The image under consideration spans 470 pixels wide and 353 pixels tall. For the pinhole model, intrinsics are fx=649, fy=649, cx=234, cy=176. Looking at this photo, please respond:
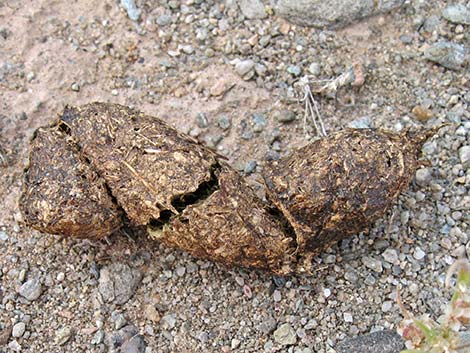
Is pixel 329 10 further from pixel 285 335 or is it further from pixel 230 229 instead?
pixel 285 335

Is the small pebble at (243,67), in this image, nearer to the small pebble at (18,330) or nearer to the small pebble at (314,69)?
the small pebble at (314,69)

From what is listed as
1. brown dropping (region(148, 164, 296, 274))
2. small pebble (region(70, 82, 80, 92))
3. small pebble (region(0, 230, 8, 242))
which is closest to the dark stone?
brown dropping (region(148, 164, 296, 274))

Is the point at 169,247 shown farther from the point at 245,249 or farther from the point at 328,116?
the point at 328,116

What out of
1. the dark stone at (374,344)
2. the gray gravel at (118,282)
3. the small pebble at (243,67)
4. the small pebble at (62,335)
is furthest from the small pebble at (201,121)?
the dark stone at (374,344)

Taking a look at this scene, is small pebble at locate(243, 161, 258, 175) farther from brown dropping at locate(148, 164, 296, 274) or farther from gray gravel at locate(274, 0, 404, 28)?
gray gravel at locate(274, 0, 404, 28)

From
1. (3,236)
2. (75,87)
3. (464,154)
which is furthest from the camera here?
(75,87)

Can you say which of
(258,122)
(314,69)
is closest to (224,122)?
(258,122)

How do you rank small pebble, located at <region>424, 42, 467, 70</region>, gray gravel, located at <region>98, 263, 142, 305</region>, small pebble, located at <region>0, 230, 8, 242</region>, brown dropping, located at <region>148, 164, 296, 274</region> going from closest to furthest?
brown dropping, located at <region>148, 164, 296, 274</region> → gray gravel, located at <region>98, 263, 142, 305</region> → small pebble, located at <region>0, 230, 8, 242</region> → small pebble, located at <region>424, 42, 467, 70</region>
